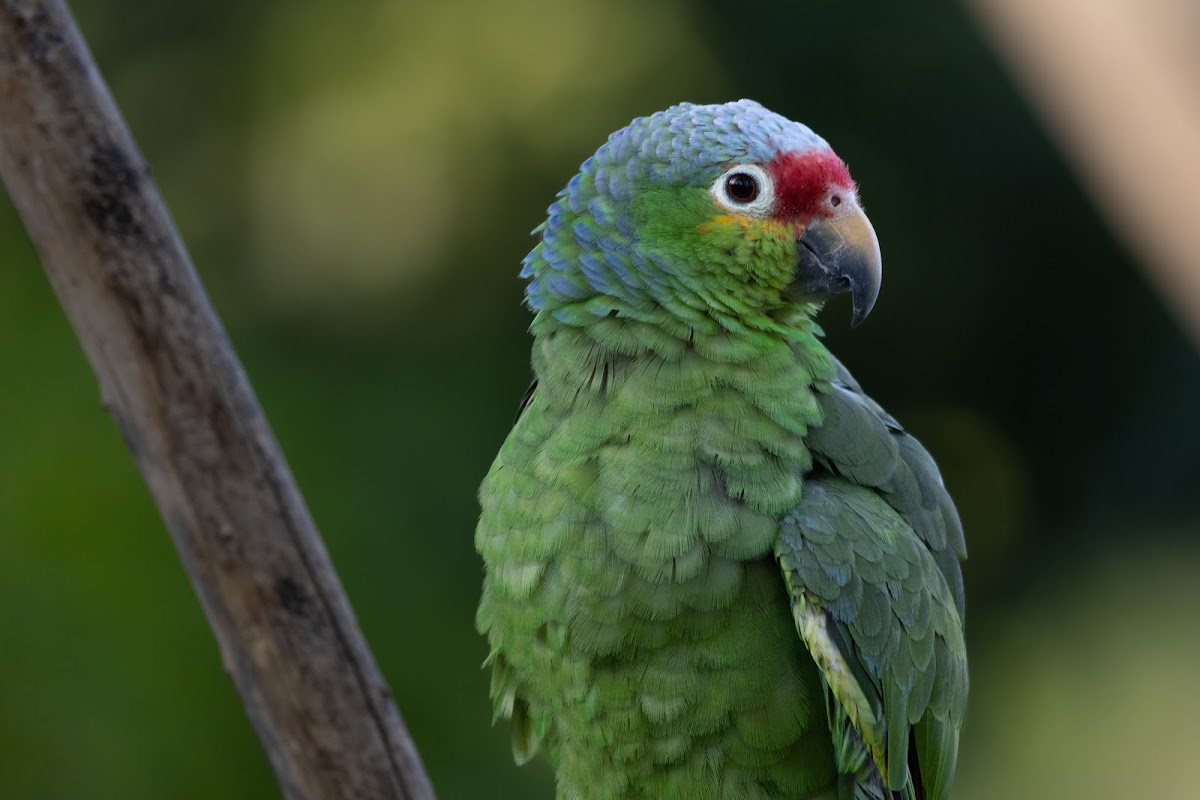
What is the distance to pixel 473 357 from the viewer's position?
4121mm

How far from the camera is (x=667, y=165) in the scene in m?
1.76

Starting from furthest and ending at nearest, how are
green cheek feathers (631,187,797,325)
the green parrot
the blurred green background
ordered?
1. the blurred green background
2. green cheek feathers (631,187,797,325)
3. the green parrot

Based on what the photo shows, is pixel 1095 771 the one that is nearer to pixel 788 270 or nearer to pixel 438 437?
pixel 438 437

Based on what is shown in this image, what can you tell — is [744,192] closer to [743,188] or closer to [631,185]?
[743,188]

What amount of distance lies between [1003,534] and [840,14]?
1959 millimetres

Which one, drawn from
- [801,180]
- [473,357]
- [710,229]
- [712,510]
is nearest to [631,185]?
[710,229]

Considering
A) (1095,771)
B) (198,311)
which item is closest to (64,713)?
(198,311)

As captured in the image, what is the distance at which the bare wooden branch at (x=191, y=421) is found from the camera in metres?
1.67

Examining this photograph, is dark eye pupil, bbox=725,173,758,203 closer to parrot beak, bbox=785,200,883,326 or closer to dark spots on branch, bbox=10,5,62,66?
parrot beak, bbox=785,200,883,326

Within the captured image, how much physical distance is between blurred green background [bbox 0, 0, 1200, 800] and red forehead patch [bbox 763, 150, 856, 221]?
7.36 ft

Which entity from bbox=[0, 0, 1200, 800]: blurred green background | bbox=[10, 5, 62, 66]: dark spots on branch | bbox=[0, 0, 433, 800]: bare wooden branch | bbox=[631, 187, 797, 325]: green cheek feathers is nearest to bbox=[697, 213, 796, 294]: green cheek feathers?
bbox=[631, 187, 797, 325]: green cheek feathers

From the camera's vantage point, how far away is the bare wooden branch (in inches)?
65.8

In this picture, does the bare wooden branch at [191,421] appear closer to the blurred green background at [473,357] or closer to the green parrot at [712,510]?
the green parrot at [712,510]

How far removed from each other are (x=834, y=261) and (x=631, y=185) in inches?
13.3
